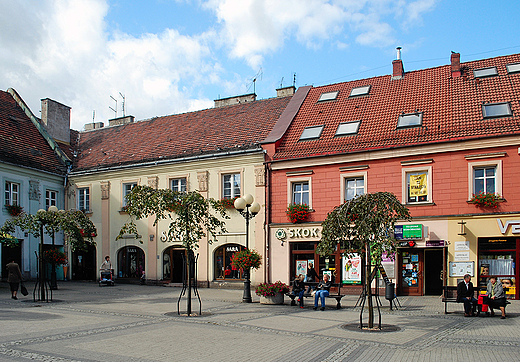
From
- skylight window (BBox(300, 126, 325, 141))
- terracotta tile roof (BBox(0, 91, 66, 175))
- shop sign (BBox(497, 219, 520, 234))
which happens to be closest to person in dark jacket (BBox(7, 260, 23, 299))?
terracotta tile roof (BBox(0, 91, 66, 175))

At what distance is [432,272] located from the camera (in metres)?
22.5

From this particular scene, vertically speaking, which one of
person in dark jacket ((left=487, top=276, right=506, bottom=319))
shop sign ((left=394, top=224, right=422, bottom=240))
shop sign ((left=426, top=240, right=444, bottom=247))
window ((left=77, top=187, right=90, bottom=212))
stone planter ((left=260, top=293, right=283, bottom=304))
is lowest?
stone planter ((left=260, top=293, right=283, bottom=304))

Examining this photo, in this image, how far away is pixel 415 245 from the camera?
21922mm

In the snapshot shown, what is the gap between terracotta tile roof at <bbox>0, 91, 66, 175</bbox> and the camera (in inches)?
1142

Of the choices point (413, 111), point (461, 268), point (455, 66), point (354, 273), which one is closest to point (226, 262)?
point (354, 273)

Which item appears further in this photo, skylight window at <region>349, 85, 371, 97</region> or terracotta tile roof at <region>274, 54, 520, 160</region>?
skylight window at <region>349, 85, 371, 97</region>

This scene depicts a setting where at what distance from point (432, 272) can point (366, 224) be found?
11.4 meters

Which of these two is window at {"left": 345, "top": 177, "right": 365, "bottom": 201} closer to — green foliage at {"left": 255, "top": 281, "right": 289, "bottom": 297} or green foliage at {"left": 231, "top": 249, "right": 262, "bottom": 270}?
green foliage at {"left": 231, "top": 249, "right": 262, "bottom": 270}

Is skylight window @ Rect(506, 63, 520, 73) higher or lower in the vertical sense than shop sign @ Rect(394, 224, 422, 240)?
higher

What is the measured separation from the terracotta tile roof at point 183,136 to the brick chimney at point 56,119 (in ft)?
4.47

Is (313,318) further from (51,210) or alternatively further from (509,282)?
(51,210)

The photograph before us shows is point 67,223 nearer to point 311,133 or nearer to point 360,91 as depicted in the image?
point 311,133

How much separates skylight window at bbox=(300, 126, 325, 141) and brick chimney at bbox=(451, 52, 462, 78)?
280 inches

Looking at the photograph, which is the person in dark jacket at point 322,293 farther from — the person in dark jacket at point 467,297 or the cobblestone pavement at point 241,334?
the person in dark jacket at point 467,297
